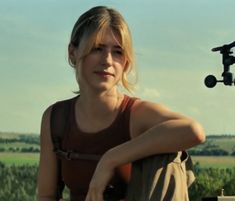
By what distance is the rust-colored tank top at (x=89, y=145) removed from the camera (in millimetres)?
3199

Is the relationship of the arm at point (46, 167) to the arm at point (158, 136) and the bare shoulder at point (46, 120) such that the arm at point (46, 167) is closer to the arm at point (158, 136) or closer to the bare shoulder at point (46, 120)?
the bare shoulder at point (46, 120)

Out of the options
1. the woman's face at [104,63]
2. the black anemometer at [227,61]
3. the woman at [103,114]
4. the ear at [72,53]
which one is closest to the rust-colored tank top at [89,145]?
the woman at [103,114]

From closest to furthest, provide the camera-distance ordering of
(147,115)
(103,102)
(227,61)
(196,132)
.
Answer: (196,132) → (147,115) → (103,102) → (227,61)

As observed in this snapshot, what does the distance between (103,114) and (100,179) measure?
12.2 inches

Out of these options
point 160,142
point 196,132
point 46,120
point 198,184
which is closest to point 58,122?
point 46,120

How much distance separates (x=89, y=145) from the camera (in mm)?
3229

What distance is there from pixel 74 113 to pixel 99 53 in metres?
0.29

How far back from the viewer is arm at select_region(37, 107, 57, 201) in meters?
3.39

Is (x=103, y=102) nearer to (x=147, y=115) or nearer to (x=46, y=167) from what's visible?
(x=147, y=115)

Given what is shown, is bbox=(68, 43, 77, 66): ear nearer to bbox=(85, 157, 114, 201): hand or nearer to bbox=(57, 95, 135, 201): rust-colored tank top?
bbox=(57, 95, 135, 201): rust-colored tank top

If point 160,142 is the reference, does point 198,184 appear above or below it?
above

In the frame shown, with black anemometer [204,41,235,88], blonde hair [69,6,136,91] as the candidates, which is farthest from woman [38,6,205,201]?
black anemometer [204,41,235,88]

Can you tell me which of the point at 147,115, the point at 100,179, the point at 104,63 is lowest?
the point at 100,179

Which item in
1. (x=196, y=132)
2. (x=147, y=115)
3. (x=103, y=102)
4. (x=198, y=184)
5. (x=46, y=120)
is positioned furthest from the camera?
(x=198, y=184)
